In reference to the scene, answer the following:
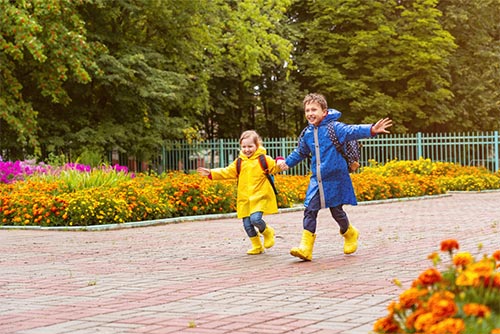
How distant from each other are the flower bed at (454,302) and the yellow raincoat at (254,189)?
599 centimetres

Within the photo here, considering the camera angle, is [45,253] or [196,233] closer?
[45,253]

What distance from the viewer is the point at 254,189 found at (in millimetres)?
10242

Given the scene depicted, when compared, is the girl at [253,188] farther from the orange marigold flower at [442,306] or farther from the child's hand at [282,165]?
the orange marigold flower at [442,306]

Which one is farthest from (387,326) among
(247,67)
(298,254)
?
(247,67)

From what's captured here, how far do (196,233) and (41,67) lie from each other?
1424cm

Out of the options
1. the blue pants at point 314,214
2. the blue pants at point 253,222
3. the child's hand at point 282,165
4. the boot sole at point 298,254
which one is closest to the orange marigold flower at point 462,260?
the boot sole at point 298,254

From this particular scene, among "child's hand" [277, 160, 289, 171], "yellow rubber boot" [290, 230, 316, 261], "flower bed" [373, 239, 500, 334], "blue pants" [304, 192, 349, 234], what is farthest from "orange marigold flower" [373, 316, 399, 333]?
"child's hand" [277, 160, 289, 171]

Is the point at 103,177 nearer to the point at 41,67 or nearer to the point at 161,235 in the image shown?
the point at 161,235

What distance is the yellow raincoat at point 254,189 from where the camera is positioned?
10.2 metres

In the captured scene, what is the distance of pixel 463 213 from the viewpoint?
16875 millimetres

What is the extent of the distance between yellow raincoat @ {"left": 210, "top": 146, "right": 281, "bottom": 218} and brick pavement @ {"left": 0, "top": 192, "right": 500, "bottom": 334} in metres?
0.51

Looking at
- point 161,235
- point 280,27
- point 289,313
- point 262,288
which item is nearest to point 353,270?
point 262,288

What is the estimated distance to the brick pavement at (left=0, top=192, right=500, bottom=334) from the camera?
19.5 feet

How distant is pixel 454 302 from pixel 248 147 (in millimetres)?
6593
